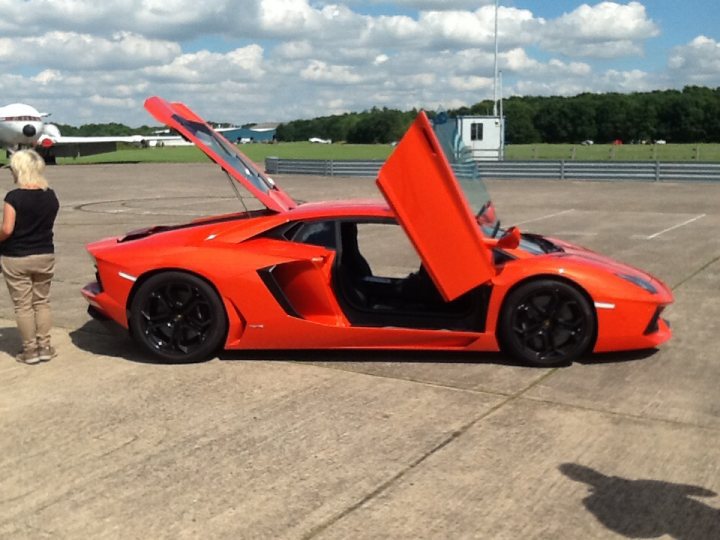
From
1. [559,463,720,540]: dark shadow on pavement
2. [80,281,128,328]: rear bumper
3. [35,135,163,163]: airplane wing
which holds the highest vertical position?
[35,135,163,163]: airplane wing

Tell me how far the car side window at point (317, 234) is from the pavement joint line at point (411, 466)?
1.72 meters

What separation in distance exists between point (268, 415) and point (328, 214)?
5.72 feet

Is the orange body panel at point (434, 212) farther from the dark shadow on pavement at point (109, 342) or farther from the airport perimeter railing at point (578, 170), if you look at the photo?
the airport perimeter railing at point (578, 170)

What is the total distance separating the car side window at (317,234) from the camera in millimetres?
5867

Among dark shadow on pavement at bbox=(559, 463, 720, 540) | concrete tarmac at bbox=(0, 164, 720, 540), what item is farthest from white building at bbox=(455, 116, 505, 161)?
dark shadow on pavement at bbox=(559, 463, 720, 540)

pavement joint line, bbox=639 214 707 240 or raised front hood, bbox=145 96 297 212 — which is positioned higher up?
raised front hood, bbox=145 96 297 212

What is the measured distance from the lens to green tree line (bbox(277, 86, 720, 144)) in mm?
99750

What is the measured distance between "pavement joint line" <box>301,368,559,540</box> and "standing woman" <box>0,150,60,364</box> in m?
3.21

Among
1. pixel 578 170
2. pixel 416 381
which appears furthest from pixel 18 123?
pixel 416 381

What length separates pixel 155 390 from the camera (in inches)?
205

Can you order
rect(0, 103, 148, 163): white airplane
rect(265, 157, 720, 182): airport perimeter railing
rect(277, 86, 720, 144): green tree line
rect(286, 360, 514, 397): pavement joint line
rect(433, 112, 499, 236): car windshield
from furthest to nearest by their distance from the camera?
1. rect(277, 86, 720, 144): green tree line
2. rect(0, 103, 148, 163): white airplane
3. rect(265, 157, 720, 182): airport perimeter railing
4. rect(433, 112, 499, 236): car windshield
5. rect(286, 360, 514, 397): pavement joint line

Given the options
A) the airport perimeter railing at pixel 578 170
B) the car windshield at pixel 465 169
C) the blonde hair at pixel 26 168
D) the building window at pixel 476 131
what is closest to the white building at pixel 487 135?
the building window at pixel 476 131

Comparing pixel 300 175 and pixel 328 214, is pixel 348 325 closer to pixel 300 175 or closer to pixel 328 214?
pixel 328 214

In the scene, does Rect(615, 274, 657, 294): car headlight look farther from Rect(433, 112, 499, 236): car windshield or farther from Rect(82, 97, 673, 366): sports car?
Rect(433, 112, 499, 236): car windshield
